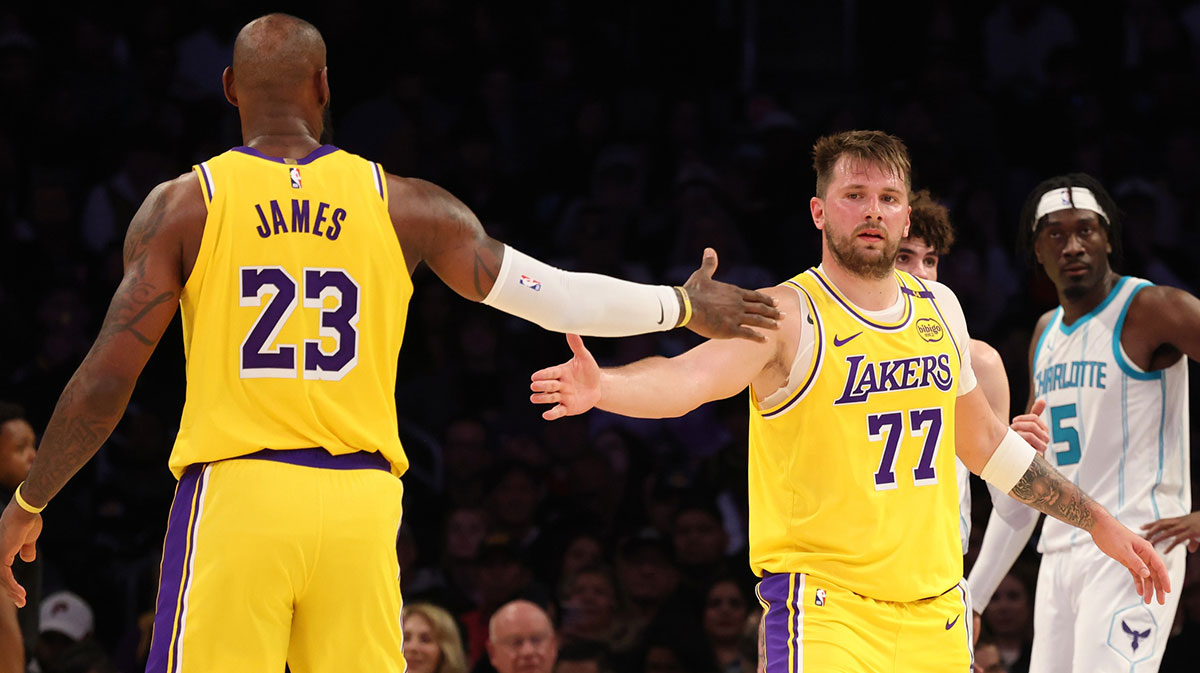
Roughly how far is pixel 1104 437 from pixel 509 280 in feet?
11.1

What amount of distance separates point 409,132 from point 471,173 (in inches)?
22.0

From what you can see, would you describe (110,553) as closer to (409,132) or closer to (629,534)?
(629,534)

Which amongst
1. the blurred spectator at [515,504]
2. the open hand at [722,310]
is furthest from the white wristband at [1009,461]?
the blurred spectator at [515,504]

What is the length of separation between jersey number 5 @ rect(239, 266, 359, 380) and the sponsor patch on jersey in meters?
2.09

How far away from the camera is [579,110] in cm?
1153

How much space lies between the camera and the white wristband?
511 centimetres

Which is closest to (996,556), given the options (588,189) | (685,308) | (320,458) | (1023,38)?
(685,308)

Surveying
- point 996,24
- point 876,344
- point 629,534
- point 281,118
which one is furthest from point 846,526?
point 996,24

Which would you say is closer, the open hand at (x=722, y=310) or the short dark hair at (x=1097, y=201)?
the open hand at (x=722, y=310)

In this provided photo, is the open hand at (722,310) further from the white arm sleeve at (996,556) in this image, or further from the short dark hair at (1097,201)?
the short dark hair at (1097,201)

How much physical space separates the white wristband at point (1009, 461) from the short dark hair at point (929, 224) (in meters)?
1.24

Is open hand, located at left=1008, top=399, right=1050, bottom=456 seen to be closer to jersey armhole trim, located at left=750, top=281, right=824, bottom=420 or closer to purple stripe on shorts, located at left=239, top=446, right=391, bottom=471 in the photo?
jersey armhole trim, located at left=750, top=281, right=824, bottom=420

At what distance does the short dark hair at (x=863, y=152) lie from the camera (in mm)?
4883

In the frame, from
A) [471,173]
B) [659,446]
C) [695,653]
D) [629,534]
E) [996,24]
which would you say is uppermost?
[996,24]
